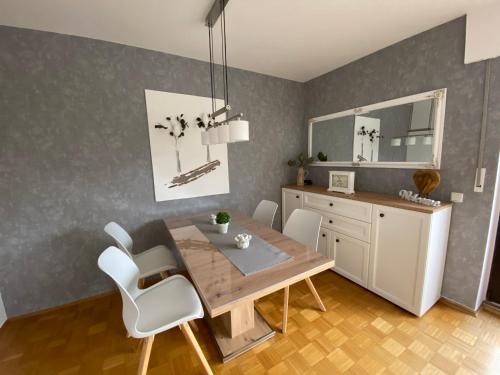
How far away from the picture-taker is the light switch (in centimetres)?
168

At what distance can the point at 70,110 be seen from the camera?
5.95 feet

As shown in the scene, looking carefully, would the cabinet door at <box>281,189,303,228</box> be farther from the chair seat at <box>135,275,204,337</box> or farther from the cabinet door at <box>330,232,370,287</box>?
the chair seat at <box>135,275,204,337</box>

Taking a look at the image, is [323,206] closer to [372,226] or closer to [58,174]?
[372,226]

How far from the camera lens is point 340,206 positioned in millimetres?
2168

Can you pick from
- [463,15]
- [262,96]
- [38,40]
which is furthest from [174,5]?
[463,15]

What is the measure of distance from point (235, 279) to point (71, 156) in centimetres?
182

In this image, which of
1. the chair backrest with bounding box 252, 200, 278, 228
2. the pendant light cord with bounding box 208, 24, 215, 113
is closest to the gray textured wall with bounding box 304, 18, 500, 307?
the chair backrest with bounding box 252, 200, 278, 228

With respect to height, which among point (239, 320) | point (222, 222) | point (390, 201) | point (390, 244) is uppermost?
point (390, 201)

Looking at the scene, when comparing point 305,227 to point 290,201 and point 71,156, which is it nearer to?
point 290,201

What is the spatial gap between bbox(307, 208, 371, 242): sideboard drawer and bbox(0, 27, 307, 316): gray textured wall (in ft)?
5.24

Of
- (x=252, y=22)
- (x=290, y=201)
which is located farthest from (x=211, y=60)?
(x=290, y=201)

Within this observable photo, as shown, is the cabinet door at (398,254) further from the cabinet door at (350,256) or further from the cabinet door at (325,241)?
the cabinet door at (325,241)

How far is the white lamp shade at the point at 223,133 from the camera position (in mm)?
1401

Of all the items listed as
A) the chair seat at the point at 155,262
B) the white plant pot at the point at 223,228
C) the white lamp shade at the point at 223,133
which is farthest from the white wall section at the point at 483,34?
the chair seat at the point at 155,262
